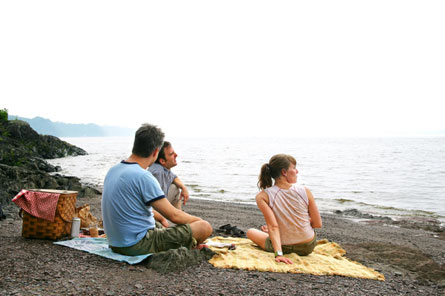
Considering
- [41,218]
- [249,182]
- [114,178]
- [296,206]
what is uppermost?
[114,178]

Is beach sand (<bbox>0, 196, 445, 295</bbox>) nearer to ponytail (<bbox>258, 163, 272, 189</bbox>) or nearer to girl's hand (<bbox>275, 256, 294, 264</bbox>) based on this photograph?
girl's hand (<bbox>275, 256, 294, 264</bbox>)

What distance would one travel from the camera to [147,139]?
14.7 ft

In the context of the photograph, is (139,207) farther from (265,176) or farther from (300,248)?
(300,248)

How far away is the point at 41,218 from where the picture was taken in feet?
17.6

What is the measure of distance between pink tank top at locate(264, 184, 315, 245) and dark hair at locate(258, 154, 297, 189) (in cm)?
14

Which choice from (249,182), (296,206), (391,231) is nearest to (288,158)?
(296,206)

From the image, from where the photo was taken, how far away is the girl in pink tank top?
5.30 m

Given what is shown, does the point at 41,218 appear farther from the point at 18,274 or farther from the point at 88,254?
the point at 18,274

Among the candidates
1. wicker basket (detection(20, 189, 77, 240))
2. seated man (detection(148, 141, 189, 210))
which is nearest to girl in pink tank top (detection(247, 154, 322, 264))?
seated man (detection(148, 141, 189, 210))

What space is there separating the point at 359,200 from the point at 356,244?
35.3 feet

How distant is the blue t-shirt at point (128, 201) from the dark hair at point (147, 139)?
0.20m

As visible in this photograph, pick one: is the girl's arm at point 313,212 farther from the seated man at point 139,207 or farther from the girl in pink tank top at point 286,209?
the seated man at point 139,207

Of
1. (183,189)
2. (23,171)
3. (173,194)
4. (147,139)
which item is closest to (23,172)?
(23,171)

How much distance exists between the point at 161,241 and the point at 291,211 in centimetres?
194
